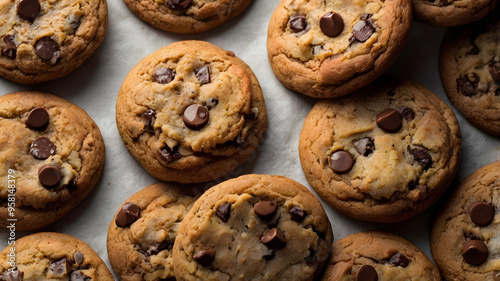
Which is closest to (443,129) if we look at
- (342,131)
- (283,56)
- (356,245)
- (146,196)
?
(342,131)

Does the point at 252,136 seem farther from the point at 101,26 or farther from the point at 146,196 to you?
the point at 101,26

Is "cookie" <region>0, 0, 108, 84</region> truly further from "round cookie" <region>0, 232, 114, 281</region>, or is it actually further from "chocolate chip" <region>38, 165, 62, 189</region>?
"round cookie" <region>0, 232, 114, 281</region>

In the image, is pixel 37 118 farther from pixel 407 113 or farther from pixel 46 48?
pixel 407 113

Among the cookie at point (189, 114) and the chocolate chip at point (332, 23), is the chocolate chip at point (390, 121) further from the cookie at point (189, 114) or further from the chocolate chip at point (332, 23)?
the cookie at point (189, 114)

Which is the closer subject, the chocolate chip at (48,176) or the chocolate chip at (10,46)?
the chocolate chip at (48,176)

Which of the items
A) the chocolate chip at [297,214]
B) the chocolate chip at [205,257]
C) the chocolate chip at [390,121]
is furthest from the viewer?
the chocolate chip at [390,121]

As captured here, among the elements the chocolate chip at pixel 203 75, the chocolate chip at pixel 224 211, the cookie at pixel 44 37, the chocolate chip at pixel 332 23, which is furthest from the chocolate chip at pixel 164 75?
the chocolate chip at pixel 332 23

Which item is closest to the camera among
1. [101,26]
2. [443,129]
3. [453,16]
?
[453,16]
